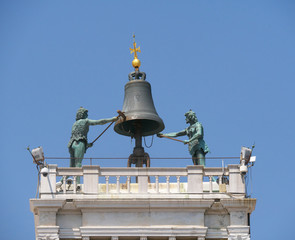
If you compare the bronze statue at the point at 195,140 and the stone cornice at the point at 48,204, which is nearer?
the stone cornice at the point at 48,204

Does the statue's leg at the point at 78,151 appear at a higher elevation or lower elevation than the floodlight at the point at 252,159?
higher

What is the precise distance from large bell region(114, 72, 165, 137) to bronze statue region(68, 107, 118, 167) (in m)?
0.81

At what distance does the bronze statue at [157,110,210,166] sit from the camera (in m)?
51.2

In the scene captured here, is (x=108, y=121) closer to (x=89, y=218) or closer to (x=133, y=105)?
(x=133, y=105)

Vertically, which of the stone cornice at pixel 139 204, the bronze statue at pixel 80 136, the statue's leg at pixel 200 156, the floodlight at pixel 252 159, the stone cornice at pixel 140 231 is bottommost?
the stone cornice at pixel 140 231

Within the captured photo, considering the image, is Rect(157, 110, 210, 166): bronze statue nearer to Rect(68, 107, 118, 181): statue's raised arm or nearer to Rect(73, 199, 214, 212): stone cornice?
Rect(68, 107, 118, 181): statue's raised arm

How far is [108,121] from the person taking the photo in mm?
51562

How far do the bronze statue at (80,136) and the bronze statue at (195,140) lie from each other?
2.91m

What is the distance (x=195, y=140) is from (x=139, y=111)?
2466 mm

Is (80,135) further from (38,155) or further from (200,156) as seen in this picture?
(200,156)

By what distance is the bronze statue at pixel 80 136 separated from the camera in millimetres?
50688

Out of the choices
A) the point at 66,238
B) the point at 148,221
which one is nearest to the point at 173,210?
the point at 148,221

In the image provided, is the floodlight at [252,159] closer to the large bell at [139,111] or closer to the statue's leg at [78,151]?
the large bell at [139,111]

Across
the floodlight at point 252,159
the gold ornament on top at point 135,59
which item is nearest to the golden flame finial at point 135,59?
the gold ornament on top at point 135,59
